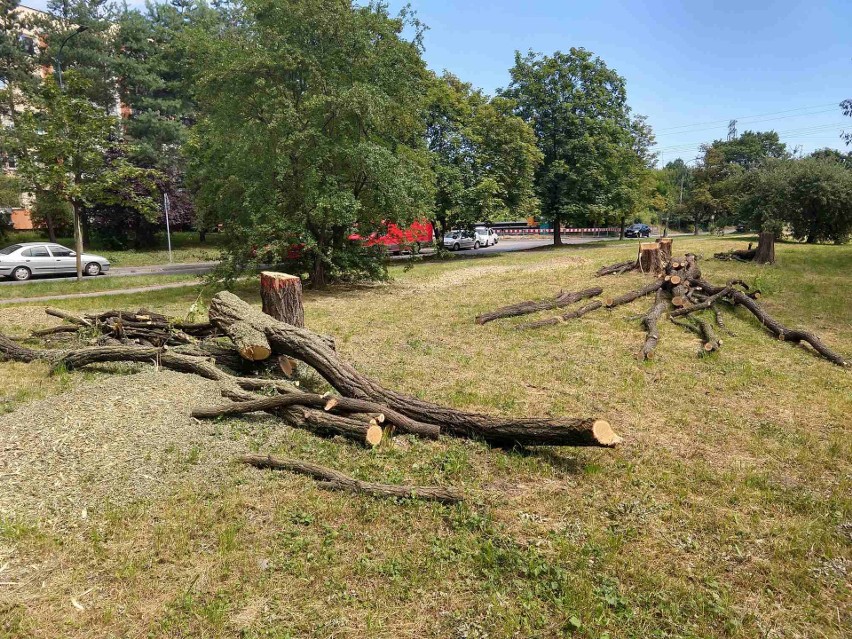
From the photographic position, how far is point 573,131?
32.5 metres

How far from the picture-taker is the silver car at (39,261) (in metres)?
20.2

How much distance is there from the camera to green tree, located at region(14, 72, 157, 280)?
583 inches

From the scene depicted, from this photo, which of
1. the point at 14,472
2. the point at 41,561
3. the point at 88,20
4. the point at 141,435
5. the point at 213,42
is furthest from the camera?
the point at 88,20

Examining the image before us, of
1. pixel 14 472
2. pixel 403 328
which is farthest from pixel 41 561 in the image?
pixel 403 328

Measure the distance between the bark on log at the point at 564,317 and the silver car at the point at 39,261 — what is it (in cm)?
1919

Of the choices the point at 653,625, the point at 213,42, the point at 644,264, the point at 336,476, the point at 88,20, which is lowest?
the point at 653,625

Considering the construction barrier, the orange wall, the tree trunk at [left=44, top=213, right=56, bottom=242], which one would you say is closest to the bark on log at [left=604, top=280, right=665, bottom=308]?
the tree trunk at [left=44, top=213, right=56, bottom=242]

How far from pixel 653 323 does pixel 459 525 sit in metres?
7.02

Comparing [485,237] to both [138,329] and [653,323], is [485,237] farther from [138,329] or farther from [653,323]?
[138,329]

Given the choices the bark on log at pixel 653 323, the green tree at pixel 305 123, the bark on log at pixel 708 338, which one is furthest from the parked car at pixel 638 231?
the bark on log at pixel 708 338

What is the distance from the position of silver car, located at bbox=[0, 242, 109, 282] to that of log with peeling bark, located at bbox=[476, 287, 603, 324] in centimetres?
1827

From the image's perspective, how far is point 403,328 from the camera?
34.2ft

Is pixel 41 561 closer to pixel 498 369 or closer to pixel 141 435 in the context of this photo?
pixel 141 435

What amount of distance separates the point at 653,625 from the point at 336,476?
2.42 meters
